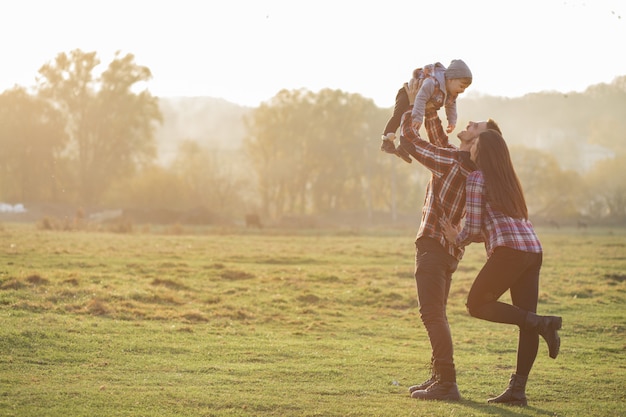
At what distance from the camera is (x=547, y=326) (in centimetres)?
723

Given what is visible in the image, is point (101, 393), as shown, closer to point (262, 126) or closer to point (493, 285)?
point (493, 285)

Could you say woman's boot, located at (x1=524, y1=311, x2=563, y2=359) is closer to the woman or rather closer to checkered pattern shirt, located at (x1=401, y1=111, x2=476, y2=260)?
the woman

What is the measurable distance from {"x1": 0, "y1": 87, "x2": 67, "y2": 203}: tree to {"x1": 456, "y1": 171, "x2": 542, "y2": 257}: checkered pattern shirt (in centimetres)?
6668

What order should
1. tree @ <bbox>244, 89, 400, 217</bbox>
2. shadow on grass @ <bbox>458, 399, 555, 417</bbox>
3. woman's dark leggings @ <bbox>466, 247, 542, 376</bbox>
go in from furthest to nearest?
tree @ <bbox>244, 89, 400, 217</bbox>, woman's dark leggings @ <bbox>466, 247, 542, 376</bbox>, shadow on grass @ <bbox>458, 399, 555, 417</bbox>

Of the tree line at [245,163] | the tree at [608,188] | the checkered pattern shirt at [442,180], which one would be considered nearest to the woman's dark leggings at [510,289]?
the checkered pattern shirt at [442,180]

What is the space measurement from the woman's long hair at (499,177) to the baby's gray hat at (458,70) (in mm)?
578

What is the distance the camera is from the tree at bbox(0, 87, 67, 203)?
228 ft

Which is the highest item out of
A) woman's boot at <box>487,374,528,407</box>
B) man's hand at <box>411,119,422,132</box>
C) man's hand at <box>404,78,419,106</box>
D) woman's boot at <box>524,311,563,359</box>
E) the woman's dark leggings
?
man's hand at <box>404,78,419,106</box>

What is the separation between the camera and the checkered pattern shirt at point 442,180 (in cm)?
749

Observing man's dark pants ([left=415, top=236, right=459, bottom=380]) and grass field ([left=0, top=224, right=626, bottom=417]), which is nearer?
grass field ([left=0, top=224, right=626, bottom=417])

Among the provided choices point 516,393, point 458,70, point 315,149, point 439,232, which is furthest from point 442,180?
point 315,149

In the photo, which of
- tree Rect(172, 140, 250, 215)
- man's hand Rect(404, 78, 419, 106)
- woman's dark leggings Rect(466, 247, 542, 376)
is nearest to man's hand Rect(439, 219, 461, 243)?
woman's dark leggings Rect(466, 247, 542, 376)

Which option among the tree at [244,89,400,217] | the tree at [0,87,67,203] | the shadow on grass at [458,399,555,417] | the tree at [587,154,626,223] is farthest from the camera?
the tree at [587,154,626,223]

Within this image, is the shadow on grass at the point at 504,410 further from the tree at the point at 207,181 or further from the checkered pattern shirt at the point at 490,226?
the tree at the point at 207,181
